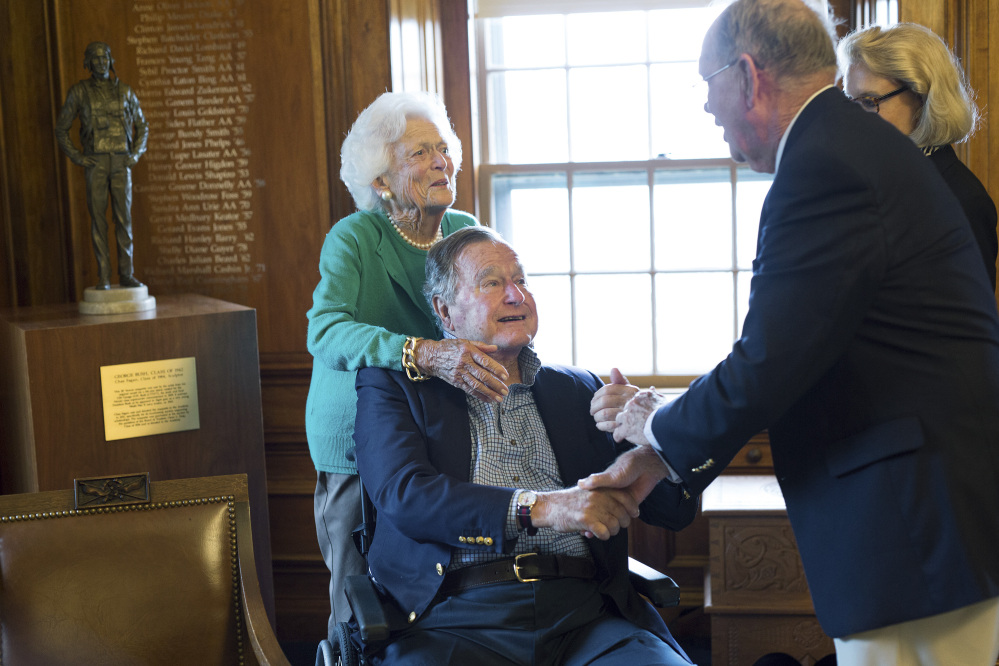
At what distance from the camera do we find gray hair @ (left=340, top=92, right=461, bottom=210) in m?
2.44

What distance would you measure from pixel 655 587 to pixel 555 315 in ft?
6.11

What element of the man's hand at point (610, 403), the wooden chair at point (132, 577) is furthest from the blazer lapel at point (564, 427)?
the wooden chair at point (132, 577)

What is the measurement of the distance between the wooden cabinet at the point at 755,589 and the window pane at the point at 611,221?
1171 mm

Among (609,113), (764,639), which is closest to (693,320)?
(609,113)

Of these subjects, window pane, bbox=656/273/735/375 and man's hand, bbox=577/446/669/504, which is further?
window pane, bbox=656/273/735/375

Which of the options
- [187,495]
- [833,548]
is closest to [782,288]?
[833,548]

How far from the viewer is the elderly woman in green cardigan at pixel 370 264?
2.37 m

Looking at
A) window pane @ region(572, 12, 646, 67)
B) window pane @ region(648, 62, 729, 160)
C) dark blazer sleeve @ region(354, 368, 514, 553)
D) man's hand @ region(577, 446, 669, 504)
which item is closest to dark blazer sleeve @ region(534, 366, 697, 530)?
man's hand @ region(577, 446, 669, 504)

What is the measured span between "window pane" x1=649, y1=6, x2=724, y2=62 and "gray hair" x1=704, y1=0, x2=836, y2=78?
2039 mm

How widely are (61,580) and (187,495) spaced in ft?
0.95

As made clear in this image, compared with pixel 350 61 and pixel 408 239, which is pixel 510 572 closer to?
pixel 408 239

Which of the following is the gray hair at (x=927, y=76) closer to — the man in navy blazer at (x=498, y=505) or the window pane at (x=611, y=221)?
the man in navy blazer at (x=498, y=505)

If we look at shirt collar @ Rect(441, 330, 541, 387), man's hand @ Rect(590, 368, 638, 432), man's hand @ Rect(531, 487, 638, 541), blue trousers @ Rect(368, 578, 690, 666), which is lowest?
blue trousers @ Rect(368, 578, 690, 666)

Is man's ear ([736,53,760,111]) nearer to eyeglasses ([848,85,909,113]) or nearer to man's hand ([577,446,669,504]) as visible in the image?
man's hand ([577,446,669,504])
